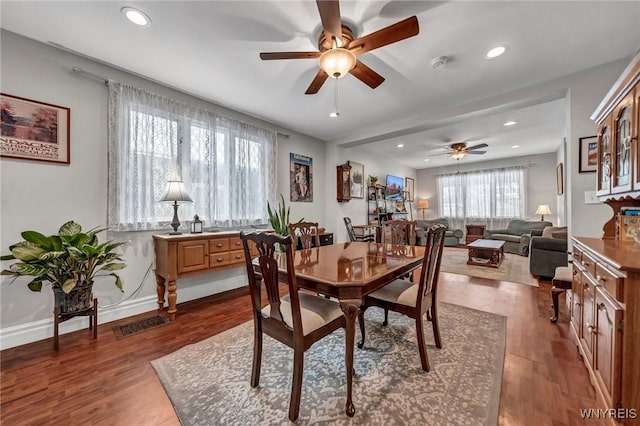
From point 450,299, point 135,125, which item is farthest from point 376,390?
point 135,125

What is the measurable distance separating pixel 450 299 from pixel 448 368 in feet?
4.97

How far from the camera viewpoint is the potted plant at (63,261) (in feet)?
6.13

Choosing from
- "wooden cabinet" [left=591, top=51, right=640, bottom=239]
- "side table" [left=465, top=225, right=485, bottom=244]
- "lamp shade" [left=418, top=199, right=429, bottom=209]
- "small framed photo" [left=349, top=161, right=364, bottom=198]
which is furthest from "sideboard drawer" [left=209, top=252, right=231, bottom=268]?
"side table" [left=465, top=225, right=485, bottom=244]

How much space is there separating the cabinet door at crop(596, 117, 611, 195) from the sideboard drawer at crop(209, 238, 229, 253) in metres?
3.56

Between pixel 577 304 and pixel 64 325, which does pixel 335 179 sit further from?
pixel 64 325

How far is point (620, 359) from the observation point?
43.5 inches

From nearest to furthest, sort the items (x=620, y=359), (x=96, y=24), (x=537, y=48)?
(x=620, y=359) < (x=96, y=24) < (x=537, y=48)

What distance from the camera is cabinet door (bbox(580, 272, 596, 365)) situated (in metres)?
1.48

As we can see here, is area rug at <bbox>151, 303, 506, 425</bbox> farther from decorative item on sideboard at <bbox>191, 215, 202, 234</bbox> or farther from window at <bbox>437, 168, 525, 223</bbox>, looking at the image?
window at <bbox>437, 168, 525, 223</bbox>

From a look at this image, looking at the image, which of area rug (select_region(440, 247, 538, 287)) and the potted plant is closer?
the potted plant

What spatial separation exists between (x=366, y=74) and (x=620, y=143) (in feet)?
6.18

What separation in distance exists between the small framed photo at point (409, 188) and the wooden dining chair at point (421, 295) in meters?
6.69

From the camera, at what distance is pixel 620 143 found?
1.67 m

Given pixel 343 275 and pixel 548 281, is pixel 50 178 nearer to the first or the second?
pixel 343 275
